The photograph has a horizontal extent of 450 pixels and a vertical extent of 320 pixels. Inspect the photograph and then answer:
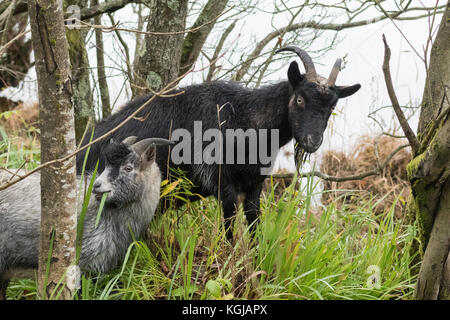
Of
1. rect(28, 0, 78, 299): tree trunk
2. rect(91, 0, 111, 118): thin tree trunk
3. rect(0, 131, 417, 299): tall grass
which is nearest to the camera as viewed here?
rect(28, 0, 78, 299): tree trunk

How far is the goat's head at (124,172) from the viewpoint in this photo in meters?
3.85

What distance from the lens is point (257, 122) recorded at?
16.0 ft

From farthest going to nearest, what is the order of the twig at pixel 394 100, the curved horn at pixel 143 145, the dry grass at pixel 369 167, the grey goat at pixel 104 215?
the dry grass at pixel 369 167 < the curved horn at pixel 143 145 < the grey goat at pixel 104 215 < the twig at pixel 394 100

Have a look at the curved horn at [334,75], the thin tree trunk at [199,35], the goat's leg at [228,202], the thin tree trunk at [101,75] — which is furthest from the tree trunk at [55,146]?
the thin tree trunk at [101,75]

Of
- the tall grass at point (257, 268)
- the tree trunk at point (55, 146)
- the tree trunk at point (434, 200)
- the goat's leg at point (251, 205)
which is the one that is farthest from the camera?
the goat's leg at point (251, 205)

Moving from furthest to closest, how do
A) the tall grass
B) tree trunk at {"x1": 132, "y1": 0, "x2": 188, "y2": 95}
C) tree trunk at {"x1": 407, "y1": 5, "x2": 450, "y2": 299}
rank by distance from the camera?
tree trunk at {"x1": 132, "y1": 0, "x2": 188, "y2": 95} → the tall grass → tree trunk at {"x1": 407, "y1": 5, "x2": 450, "y2": 299}

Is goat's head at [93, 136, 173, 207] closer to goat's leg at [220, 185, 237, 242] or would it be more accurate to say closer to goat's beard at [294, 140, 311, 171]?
goat's leg at [220, 185, 237, 242]

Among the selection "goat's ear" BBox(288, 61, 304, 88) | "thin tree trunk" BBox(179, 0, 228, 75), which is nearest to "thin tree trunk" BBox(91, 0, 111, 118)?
"thin tree trunk" BBox(179, 0, 228, 75)

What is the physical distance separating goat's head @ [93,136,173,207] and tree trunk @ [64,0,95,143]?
89.1 inches

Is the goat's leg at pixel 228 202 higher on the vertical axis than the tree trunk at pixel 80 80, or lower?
lower

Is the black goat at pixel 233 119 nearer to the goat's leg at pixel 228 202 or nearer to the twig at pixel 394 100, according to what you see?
the goat's leg at pixel 228 202

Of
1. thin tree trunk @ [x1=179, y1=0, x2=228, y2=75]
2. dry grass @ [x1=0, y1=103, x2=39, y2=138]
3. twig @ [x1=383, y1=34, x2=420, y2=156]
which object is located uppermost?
thin tree trunk @ [x1=179, y1=0, x2=228, y2=75]

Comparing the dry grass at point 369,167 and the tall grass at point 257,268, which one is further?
the dry grass at point 369,167

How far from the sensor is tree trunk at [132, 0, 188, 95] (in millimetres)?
5371
